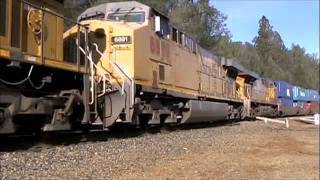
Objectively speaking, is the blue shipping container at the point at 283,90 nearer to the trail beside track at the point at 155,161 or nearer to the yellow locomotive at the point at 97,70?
the yellow locomotive at the point at 97,70

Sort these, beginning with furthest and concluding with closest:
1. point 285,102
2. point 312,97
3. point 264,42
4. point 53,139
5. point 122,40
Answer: point 264,42, point 312,97, point 285,102, point 122,40, point 53,139

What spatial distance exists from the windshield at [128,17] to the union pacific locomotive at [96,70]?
0.03 metres

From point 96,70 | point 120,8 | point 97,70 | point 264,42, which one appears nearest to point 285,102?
point 120,8

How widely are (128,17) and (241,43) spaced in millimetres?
82039

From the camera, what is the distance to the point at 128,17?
Result: 1484 cm

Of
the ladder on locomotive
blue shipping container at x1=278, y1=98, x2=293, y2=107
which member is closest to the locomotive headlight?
the ladder on locomotive

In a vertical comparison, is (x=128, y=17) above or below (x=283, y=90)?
above

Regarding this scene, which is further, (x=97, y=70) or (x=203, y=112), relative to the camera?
(x=203, y=112)

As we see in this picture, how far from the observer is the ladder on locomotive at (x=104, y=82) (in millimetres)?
11984

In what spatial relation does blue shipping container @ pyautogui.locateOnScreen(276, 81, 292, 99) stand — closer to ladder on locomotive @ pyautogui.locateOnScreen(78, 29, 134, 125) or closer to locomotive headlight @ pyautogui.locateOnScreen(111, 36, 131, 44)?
locomotive headlight @ pyautogui.locateOnScreen(111, 36, 131, 44)

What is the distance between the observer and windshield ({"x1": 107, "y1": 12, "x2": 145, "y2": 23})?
1465 cm

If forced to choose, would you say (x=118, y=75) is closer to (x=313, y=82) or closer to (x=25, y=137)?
(x=25, y=137)

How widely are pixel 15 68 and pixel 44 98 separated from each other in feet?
3.22

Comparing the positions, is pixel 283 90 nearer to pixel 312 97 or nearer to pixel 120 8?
pixel 312 97
